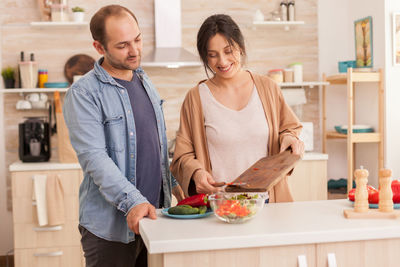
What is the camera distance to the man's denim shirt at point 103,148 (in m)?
1.78

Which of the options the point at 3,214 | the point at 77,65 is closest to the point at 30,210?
the point at 3,214

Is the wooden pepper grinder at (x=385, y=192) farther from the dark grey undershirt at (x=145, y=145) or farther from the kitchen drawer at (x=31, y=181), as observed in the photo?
the kitchen drawer at (x=31, y=181)

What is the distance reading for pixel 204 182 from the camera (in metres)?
1.89

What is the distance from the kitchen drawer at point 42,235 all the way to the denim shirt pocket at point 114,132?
215 centimetres

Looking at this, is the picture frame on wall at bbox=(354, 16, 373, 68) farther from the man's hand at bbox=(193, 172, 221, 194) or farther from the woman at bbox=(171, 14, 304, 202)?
the man's hand at bbox=(193, 172, 221, 194)

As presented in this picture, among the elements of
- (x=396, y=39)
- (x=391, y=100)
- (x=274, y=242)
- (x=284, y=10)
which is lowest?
(x=274, y=242)

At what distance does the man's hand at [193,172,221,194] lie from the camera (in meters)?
1.88

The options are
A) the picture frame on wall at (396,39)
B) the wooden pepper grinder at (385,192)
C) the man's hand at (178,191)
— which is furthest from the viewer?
the picture frame on wall at (396,39)

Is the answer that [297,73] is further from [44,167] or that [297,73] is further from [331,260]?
[331,260]

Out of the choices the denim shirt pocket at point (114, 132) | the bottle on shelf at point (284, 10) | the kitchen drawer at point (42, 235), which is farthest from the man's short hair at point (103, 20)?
the bottle on shelf at point (284, 10)

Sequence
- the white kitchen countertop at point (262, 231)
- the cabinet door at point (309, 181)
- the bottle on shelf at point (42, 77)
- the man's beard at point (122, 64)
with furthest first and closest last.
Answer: the bottle on shelf at point (42, 77) → the cabinet door at point (309, 181) → the man's beard at point (122, 64) → the white kitchen countertop at point (262, 231)

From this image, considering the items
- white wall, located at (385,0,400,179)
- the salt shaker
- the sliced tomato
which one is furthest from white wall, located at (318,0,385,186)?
the sliced tomato

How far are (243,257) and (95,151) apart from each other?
2.01 feet

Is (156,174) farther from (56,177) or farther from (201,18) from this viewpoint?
(201,18)
